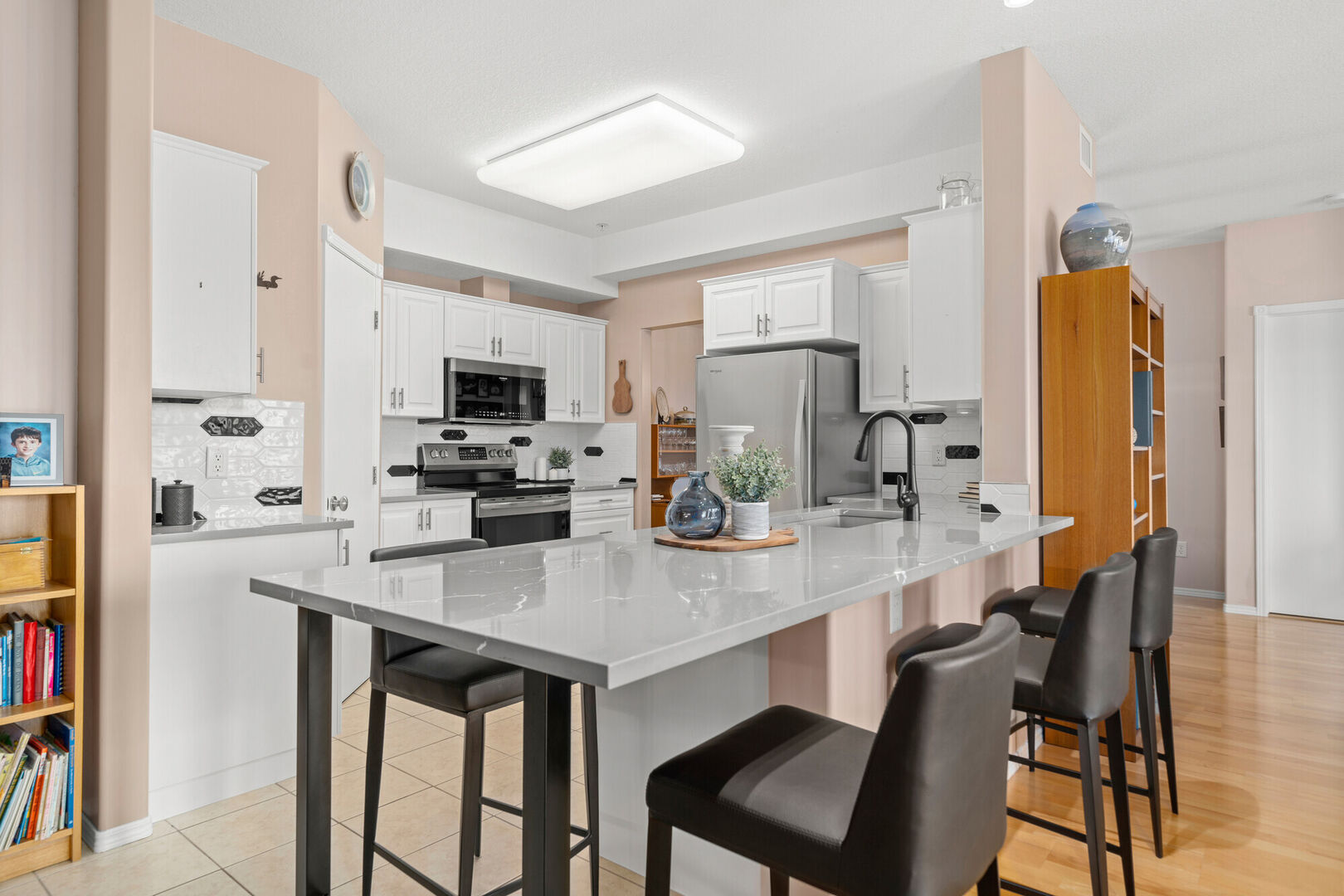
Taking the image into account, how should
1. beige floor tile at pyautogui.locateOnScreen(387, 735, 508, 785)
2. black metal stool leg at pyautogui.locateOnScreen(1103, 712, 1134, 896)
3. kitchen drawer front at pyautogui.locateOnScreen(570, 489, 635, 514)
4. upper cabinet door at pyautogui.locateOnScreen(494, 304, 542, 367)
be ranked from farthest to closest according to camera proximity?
kitchen drawer front at pyautogui.locateOnScreen(570, 489, 635, 514)
upper cabinet door at pyautogui.locateOnScreen(494, 304, 542, 367)
beige floor tile at pyautogui.locateOnScreen(387, 735, 508, 785)
black metal stool leg at pyautogui.locateOnScreen(1103, 712, 1134, 896)

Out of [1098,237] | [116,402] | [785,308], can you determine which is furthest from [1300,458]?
[116,402]

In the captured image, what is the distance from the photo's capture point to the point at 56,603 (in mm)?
2189

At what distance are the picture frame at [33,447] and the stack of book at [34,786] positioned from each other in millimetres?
704

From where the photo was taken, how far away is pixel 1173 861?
6.95 ft

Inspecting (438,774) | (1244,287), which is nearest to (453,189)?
(438,774)

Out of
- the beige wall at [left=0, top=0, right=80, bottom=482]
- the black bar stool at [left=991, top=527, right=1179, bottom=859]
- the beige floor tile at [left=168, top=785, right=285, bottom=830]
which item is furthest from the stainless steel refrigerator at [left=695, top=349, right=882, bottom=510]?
the beige wall at [left=0, top=0, right=80, bottom=482]

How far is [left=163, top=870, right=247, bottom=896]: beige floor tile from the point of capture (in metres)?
1.94

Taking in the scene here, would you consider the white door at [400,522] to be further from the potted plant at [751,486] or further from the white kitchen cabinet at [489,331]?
the potted plant at [751,486]

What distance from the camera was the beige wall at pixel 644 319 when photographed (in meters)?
5.65

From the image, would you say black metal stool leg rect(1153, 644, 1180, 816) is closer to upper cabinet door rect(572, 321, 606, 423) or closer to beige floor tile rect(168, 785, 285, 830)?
beige floor tile rect(168, 785, 285, 830)

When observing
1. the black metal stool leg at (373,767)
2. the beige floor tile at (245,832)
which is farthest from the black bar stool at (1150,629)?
the beige floor tile at (245,832)

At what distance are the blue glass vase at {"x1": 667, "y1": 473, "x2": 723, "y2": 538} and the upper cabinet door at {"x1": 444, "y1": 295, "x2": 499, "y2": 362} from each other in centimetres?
342

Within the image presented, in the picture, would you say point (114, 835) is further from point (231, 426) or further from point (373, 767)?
point (231, 426)

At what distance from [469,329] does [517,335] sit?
16.8 inches
